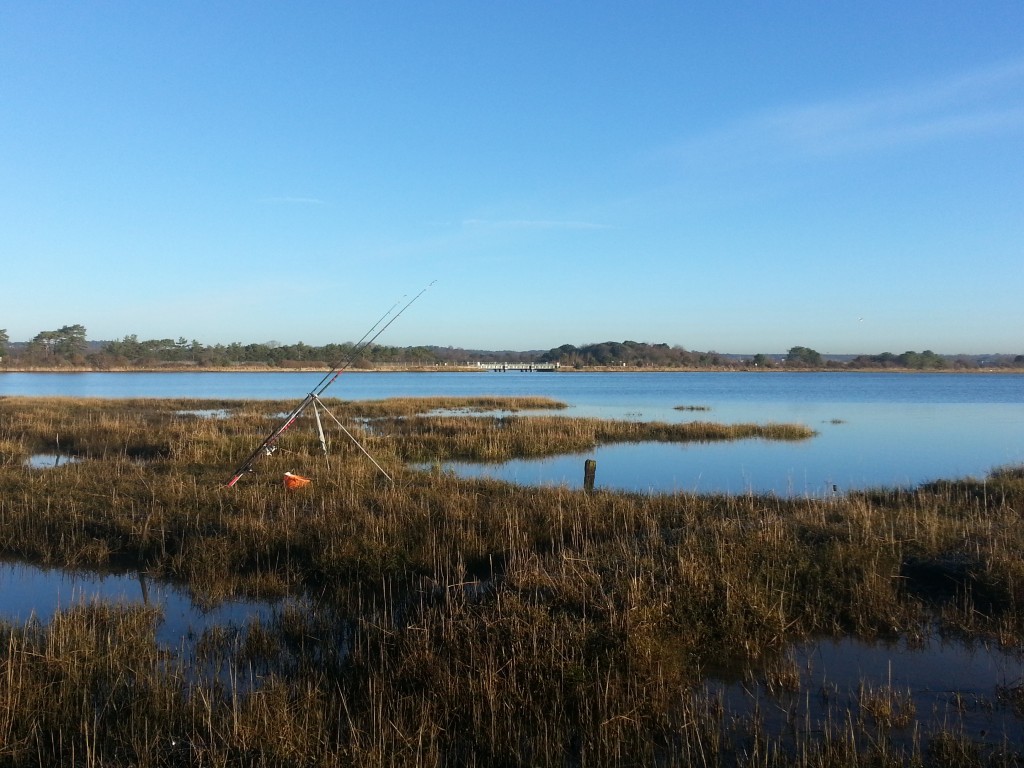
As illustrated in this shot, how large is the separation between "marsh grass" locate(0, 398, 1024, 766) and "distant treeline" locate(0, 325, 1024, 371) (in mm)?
103422

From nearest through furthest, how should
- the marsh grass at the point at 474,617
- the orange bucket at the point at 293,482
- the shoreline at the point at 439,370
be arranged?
the marsh grass at the point at 474,617 → the orange bucket at the point at 293,482 → the shoreline at the point at 439,370

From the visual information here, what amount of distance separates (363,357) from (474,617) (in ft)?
424

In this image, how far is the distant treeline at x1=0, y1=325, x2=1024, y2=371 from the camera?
119 meters

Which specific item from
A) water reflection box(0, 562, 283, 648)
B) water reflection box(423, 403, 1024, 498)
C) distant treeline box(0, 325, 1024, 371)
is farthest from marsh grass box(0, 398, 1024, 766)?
distant treeline box(0, 325, 1024, 371)

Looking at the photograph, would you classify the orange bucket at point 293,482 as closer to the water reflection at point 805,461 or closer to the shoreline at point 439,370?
the water reflection at point 805,461

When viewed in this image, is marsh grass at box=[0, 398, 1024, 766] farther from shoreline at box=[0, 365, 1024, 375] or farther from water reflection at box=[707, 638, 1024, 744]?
shoreline at box=[0, 365, 1024, 375]

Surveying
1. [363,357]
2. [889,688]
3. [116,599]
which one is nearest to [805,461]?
[889,688]

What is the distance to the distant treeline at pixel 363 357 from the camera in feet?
390

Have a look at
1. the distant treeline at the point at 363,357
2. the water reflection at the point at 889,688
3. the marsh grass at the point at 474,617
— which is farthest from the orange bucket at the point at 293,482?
the distant treeline at the point at 363,357

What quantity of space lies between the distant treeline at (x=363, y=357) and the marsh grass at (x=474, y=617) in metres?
103

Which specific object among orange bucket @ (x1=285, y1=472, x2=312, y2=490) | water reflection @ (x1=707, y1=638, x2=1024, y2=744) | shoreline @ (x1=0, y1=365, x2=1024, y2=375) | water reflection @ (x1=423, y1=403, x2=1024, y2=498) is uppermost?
shoreline @ (x1=0, y1=365, x2=1024, y2=375)

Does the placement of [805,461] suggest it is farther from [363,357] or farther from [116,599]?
[363,357]

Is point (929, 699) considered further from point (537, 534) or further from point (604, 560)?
point (537, 534)

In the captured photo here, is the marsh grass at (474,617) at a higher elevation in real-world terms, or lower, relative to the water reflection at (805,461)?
higher
